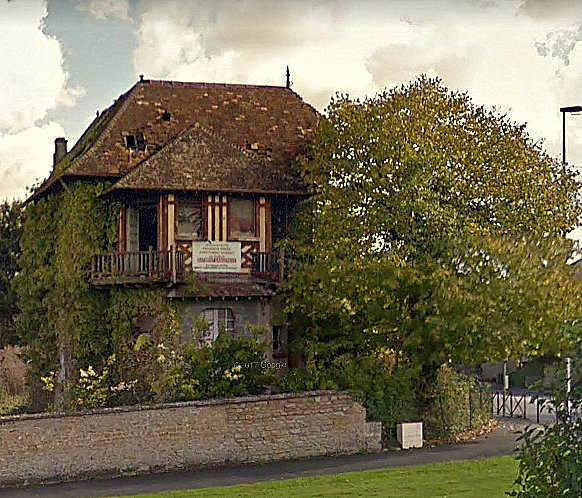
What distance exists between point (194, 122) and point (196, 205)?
3825mm

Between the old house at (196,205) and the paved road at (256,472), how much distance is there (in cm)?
583

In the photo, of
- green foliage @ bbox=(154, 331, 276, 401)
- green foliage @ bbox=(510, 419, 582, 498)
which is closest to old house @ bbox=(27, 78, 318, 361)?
green foliage @ bbox=(154, 331, 276, 401)

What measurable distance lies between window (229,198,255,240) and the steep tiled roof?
1.26 m

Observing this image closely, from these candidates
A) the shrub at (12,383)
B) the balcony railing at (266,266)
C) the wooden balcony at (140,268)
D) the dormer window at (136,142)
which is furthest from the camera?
the shrub at (12,383)

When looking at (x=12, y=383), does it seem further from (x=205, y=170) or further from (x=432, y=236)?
(x=432, y=236)

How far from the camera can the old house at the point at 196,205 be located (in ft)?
94.2

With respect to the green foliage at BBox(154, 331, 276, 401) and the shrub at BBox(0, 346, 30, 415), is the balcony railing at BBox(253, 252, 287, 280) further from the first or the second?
the shrub at BBox(0, 346, 30, 415)

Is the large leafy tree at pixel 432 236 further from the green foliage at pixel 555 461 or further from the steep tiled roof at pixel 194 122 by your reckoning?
the green foliage at pixel 555 461

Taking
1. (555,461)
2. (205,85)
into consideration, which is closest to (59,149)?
(205,85)

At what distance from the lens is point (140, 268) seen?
28.7m

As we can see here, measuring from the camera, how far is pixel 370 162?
2730 centimetres

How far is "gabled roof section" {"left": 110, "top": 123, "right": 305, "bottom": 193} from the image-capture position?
28.9m

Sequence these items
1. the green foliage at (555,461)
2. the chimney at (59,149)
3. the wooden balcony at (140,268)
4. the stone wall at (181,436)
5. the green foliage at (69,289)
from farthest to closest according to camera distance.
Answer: the chimney at (59,149) → the green foliage at (69,289) → the wooden balcony at (140,268) → the stone wall at (181,436) → the green foliage at (555,461)

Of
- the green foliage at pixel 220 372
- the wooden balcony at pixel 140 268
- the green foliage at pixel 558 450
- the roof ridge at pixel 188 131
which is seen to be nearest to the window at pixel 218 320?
the wooden balcony at pixel 140 268
